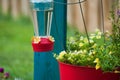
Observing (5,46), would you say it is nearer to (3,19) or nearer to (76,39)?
(3,19)

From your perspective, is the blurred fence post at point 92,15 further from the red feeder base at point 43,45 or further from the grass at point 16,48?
the red feeder base at point 43,45

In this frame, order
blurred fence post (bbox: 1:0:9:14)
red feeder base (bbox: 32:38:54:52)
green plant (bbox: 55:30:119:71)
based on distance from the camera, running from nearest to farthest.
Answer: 1. green plant (bbox: 55:30:119:71)
2. red feeder base (bbox: 32:38:54:52)
3. blurred fence post (bbox: 1:0:9:14)

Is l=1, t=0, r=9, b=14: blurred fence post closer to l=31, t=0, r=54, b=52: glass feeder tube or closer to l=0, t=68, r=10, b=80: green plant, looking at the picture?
l=0, t=68, r=10, b=80: green plant

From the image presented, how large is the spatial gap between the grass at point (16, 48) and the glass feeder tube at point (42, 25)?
1.35m

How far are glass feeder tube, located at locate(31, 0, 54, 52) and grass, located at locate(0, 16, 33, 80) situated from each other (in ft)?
4.41

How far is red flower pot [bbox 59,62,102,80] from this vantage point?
8.75 ft

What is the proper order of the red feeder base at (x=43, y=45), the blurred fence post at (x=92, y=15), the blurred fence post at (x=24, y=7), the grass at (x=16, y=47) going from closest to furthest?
1. the red feeder base at (x=43, y=45)
2. the grass at (x=16, y=47)
3. the blurred fence post at (x=92, y=15)
4. the blurred fence post at (x=24, y=7)

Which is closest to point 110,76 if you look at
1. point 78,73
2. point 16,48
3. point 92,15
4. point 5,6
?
point 78,73

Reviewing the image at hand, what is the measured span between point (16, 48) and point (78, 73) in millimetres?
4151

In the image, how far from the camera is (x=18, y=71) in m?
5.18

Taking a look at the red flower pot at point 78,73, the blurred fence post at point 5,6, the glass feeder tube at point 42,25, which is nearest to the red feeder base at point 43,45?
the glass feeder tube at point 42,25

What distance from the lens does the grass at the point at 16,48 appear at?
5277mm

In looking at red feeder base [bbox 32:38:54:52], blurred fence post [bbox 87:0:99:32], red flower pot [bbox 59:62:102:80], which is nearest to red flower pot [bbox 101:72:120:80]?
red flower pot [bbox 59:62:102:80]

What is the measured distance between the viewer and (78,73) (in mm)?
2715
